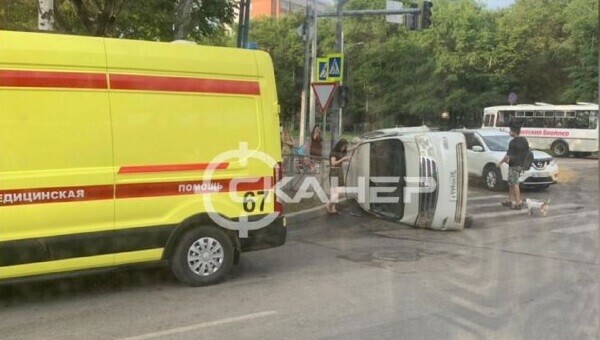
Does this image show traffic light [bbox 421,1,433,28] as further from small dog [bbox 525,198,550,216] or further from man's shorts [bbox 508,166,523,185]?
small dog [bbox 525,198,550,216]

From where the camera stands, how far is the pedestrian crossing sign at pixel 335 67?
611 inches

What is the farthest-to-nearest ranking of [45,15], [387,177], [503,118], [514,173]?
[503,118] < [514,173] < [387,177] < [45,15]

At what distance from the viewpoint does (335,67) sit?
15609 millimetres

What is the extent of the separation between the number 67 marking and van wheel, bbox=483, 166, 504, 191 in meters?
10.6

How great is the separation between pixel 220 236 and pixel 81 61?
7.29ft

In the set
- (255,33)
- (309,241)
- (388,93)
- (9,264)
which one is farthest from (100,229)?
(255,33)

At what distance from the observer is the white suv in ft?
51.1

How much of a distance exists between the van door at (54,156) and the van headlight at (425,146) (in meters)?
5.67

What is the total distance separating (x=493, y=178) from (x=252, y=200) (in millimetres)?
10898

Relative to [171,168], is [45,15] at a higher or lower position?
higher

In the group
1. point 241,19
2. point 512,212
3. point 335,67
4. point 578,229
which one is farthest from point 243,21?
point 578,229

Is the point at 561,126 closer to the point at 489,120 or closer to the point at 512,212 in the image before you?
the point at 489,120

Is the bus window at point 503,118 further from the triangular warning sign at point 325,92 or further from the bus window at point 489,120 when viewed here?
the triangular warning sign at point 325,92

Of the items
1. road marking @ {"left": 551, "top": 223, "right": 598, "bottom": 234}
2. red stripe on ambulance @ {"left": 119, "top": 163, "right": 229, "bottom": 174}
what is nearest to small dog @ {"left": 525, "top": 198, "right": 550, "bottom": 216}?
road marking @ {"left": 551, "top": 223, "right": 598, "bottom": 234}
